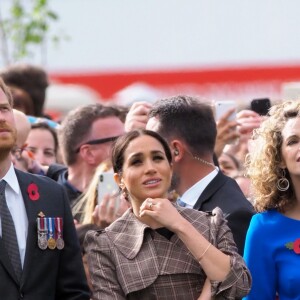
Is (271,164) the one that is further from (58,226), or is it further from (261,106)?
(261,106)

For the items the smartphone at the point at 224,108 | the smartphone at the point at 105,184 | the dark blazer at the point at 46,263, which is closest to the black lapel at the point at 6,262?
the dark blazer at the point at 46,263

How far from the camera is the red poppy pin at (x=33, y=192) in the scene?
6520mm

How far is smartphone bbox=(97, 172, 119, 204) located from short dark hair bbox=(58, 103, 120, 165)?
1.06 metres

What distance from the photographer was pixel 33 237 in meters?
6.39

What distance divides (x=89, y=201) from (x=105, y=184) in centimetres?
35

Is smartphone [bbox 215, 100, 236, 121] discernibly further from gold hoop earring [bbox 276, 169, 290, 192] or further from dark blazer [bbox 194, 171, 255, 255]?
gold hoop earring [bbox 276, 169, 290, 192]

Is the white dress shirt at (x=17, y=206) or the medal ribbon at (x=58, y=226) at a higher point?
the white dress shirt at (x=17, y=206)

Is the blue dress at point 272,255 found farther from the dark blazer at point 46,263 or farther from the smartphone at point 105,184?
the smartphone at point 105,184

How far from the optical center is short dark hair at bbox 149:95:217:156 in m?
7.52

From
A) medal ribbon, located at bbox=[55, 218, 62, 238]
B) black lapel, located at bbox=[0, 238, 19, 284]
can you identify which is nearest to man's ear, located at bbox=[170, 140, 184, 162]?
medal ribbon, located at bbox=[55, 218, 62, 238]

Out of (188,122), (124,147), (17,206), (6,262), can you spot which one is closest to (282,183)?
(124,147)

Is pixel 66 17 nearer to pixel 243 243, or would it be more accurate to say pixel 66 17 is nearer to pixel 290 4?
pixel 290 4

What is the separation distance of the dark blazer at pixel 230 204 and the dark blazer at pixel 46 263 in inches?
35.4

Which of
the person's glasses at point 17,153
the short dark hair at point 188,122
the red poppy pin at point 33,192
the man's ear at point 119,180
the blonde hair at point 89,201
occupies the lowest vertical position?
the blonde hair at point 89,201
